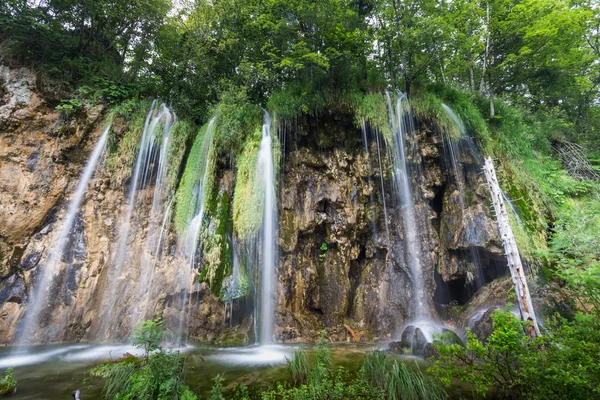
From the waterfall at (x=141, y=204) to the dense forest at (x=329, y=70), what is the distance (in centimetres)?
47

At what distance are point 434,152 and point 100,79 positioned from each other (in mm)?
12755

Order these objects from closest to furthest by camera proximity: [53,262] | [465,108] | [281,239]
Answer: [53,262]
[281,239]
[465,108]

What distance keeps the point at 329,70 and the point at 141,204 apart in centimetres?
837

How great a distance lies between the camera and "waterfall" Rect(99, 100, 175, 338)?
858 centimetres

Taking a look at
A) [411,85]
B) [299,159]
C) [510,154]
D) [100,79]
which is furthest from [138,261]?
[510,154]

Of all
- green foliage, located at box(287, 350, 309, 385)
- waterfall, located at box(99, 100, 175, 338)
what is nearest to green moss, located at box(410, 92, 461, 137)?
green foliage, located at box(287, 350, 309, 385)

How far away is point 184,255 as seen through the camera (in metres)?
8.52

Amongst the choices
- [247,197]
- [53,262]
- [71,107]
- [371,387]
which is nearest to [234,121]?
[247,197]

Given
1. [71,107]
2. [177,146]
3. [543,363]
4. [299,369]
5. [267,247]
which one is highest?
[71,107]

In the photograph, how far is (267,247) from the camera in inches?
340

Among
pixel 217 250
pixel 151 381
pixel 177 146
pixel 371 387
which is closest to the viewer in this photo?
pixel 151 381

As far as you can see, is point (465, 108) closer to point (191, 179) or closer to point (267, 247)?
point (267, 247)

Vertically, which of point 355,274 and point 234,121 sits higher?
point 234,121

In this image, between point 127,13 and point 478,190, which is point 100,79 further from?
point 478,190
